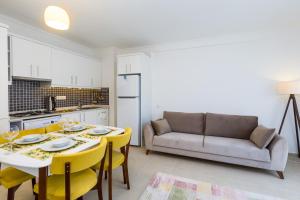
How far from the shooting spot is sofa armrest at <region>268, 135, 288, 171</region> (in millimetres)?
2301


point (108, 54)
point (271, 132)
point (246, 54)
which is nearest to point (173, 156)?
point (271, 132)

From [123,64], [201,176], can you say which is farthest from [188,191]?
[123,64]

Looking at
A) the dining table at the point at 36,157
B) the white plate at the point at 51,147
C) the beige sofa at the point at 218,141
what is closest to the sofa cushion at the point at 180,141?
the beige sofa at the point at 218,141

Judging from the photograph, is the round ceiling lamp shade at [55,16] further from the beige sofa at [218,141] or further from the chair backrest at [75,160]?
the beige sofa at [218,141]

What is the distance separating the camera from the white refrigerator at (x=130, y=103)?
12.3 feet

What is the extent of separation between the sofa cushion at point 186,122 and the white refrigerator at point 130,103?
0.77 m

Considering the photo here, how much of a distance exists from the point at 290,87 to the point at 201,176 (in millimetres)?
2204

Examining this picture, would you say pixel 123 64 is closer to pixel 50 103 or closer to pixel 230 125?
pixel 50 103

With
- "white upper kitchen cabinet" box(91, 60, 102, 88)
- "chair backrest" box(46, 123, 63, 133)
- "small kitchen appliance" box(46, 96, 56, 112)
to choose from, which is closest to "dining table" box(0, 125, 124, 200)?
"chair backrest" box(46, 123, 63, 133)

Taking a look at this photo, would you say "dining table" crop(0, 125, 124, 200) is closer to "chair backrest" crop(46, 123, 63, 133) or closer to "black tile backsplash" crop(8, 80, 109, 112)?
"chair backrest" crop(46, 123, 63, 133)

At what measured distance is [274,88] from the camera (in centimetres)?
318

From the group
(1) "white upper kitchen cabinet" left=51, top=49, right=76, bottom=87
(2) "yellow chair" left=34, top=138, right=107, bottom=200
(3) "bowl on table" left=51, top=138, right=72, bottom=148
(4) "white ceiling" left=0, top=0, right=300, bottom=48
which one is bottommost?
(2) "yellow chair" left=34, top=138, right=107, bottom=200

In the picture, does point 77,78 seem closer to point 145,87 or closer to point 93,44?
point 93,44

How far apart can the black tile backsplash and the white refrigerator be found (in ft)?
2.64
